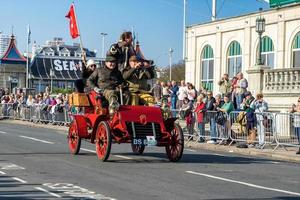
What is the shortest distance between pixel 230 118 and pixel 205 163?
616cm

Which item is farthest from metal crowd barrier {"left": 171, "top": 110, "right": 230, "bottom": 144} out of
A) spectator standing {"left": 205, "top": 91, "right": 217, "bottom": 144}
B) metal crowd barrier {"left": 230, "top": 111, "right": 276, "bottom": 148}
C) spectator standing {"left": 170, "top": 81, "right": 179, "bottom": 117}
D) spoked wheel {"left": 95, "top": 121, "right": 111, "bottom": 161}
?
spoked wheel {"left": 95, "top": 121, "right": 111, "bottom": 161}

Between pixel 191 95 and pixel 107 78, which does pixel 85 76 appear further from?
pixel 191 95

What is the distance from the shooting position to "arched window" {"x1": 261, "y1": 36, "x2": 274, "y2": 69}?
3591 centimetres

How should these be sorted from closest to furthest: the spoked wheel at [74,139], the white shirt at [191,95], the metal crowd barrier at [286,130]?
the spoked wheel at [74,139]
the metal crowd barrier at [286,130]
the white shirt at [191,95]

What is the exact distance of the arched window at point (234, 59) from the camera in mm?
38812

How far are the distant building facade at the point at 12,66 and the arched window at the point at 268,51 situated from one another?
168 ft

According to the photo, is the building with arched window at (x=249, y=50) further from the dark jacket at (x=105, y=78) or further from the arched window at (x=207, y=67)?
the dark jacket at (x=105, y=78)

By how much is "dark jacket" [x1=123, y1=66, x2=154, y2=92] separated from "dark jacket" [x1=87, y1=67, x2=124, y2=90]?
0.19m

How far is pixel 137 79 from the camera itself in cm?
1403

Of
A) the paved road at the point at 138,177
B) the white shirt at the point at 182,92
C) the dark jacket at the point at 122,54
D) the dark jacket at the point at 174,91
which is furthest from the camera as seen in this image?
the dark jacket at the point at 174,91

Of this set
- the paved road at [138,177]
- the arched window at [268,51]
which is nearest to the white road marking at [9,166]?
the paved road at [138,177]

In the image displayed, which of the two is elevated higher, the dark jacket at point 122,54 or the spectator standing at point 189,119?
the dark jacket at point 122,54

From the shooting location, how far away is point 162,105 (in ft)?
46.3

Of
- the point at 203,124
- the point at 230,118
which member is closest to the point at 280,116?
the point at 230,118
